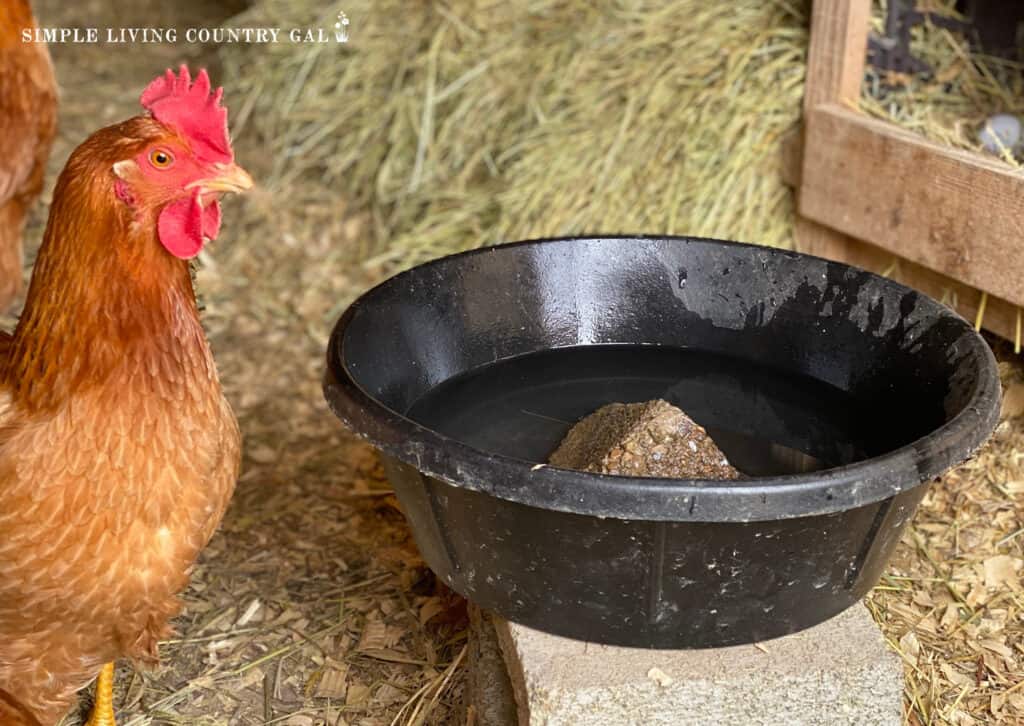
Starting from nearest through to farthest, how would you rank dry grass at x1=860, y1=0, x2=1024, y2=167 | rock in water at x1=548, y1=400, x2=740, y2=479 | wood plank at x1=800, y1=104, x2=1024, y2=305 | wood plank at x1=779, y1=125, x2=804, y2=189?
rock in water at x1=548, y1=400, x2=740, y2=479 < wood plank at x1=800, y1=104, x2=1024, y2=305 < dry grass at x1=860, y1=0, x2=1024, y2=167 < wood plank at x1=779, y1=125, x2=804, y2=189

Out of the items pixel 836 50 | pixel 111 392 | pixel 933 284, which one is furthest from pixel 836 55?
Result: pixel 111 392

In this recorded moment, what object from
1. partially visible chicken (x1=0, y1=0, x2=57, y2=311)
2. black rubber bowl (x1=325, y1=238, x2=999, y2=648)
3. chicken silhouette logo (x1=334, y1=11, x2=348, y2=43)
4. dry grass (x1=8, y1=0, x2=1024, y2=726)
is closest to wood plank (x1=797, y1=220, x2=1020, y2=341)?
dry grass (x1=8, y1=0, x2=1024, y2=726)

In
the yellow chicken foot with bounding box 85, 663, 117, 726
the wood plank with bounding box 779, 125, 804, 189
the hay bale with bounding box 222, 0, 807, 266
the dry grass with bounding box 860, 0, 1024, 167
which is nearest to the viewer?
the yellow chicken foot with bounding box 85, 663, 117, 726

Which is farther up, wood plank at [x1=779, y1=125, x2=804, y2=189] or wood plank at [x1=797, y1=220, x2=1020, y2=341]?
wood plank at [x1=779, y1=125, x2=804, y2=189]

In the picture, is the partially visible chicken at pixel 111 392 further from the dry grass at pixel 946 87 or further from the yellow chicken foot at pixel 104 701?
the dry grass at pixel 946 87

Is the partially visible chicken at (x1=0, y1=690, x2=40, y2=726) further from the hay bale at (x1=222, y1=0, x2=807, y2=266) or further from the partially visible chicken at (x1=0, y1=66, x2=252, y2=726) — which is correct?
the hay bale at (x1=222, y1=0, x2=807, y2=266)

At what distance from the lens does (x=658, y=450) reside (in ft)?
5.89

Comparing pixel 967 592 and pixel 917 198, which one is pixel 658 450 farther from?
pixel 917 198

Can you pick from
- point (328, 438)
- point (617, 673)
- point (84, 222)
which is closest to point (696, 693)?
point (617, 673)

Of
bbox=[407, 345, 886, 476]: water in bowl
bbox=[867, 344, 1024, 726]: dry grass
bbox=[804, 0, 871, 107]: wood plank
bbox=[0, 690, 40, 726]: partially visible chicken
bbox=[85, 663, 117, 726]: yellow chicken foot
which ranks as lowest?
bbox=[867, 344, 1024, 726]: dry grass

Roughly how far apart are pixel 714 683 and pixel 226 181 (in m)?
1.03

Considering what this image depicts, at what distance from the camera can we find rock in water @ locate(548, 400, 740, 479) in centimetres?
179

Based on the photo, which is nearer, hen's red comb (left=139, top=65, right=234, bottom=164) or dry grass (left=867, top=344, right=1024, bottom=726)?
hen's red comb (left=139, top=65, right=234, bottom=164)

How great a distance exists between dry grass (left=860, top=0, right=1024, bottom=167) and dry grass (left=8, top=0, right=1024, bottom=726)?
0.26 metres
